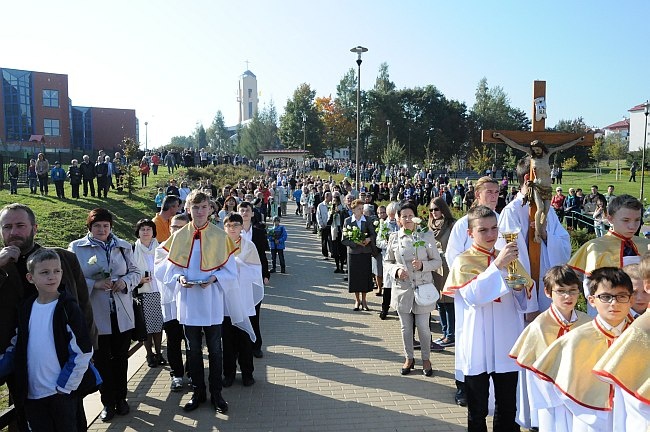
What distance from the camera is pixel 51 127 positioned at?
2366 inches

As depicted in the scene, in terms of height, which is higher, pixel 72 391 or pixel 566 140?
pixel 566 140

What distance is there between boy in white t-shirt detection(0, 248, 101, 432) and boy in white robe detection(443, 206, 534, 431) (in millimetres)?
2987

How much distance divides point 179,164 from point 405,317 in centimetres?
3803

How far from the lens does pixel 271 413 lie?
570cm

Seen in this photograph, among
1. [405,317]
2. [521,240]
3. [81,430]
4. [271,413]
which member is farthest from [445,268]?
[81,430]

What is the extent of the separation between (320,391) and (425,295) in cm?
176

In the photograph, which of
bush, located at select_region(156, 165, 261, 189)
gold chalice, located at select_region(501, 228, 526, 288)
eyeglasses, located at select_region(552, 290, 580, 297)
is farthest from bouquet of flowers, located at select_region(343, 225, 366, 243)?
bush, located at select_region(156, 165, 261, 189)

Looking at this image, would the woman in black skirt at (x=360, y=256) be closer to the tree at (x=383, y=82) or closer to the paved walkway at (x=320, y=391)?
the paved walkway at (x=320, y=391)

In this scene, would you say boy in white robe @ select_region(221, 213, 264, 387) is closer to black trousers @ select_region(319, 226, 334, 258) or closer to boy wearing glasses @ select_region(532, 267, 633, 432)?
boy wearing glasses @ select_region(532, 267, 633, 432)

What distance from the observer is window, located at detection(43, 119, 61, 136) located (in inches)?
2346

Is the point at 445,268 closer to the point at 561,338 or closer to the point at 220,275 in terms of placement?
the point at 220,275

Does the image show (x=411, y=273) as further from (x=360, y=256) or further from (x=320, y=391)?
(x=360, y=256)

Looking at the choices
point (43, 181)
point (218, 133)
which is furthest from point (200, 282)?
point (218, 133)

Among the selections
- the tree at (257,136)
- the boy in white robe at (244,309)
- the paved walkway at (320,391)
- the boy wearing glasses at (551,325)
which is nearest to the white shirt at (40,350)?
the paved walkway at (320,391)
